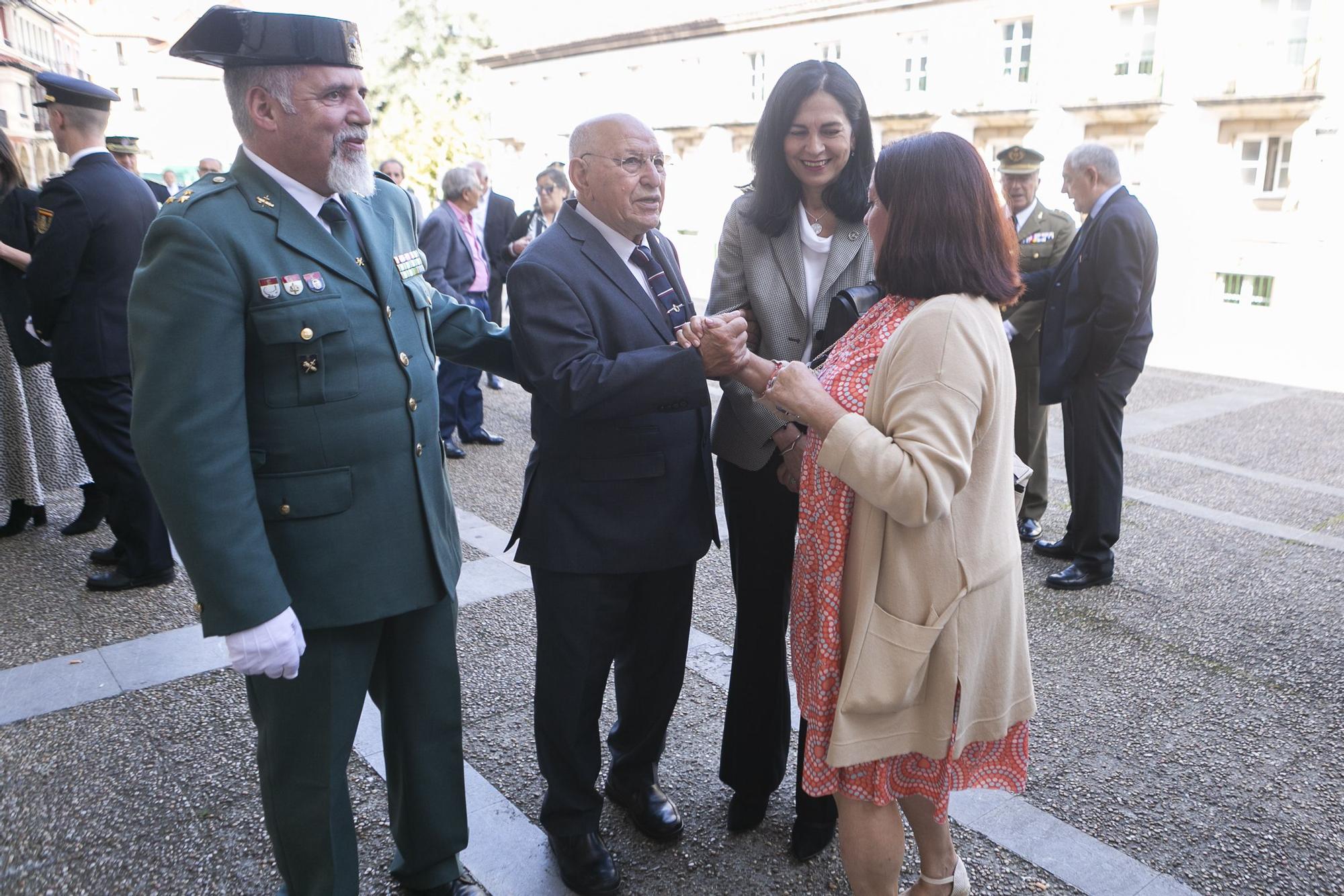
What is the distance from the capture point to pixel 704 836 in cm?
270

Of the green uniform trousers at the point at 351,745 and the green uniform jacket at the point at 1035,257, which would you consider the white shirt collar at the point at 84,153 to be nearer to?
the green uniform trousers at the point at 351,745

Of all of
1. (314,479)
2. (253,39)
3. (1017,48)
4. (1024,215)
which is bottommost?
(314,479)

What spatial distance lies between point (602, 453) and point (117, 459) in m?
3.15

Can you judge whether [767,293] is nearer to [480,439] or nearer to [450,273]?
[450,273]

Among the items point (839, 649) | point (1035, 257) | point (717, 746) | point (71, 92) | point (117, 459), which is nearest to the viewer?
point (839, 649)

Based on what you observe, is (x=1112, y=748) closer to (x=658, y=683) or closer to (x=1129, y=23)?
(x=658, y=683)

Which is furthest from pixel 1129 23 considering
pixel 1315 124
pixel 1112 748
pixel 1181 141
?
pixel 1112 748

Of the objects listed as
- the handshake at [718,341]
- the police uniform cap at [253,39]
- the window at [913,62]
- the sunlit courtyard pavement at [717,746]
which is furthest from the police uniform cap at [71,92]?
the window at [913,62]

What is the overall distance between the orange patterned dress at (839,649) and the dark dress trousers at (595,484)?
1.19 ft

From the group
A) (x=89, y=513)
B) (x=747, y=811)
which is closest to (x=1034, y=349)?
(x=747, y=811)

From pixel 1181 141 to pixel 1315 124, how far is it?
2.45 m

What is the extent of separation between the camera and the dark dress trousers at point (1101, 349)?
4.46m

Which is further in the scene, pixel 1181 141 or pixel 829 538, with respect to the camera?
pixel 1181 141

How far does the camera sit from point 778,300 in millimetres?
2570
